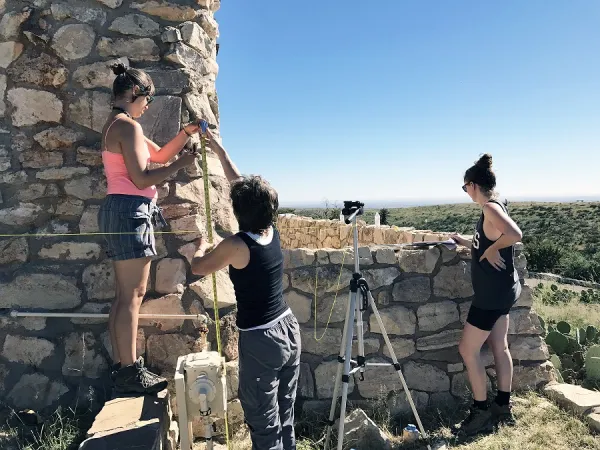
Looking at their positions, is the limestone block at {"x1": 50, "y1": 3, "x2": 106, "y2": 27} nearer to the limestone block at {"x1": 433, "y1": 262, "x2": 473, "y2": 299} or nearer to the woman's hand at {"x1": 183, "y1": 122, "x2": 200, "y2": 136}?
the woman's hand at {"x1": 183, "y1": 122, "x2": 200, "y2": 136}

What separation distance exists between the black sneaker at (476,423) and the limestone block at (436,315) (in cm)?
75

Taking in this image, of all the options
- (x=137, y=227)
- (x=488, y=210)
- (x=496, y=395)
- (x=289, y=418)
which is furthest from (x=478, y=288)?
(x=137, y=227)

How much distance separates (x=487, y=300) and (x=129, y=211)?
2807 millimetres

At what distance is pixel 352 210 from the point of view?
3377 millimetres

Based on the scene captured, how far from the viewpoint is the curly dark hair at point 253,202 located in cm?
245

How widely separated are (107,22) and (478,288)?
11.7 ft

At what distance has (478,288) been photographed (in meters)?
3.81

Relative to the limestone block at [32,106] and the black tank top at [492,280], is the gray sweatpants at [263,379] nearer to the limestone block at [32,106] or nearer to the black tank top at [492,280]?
the black tank top at [492,280]

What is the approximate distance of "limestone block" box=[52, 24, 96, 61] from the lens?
11.3ft

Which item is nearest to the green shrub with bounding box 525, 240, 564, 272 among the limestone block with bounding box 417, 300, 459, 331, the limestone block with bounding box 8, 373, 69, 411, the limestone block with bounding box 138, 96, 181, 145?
the limestone block with bounding box 417, 300, 459, 331

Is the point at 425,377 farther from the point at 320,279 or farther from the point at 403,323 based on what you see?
the point at 320,279

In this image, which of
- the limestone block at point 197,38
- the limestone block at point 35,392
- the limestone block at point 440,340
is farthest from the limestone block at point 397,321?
the limestone block at point 197,38

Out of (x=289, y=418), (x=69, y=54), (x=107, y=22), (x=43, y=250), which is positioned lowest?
(x=289, y=418)

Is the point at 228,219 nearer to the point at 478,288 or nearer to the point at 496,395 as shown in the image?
the point at 478,288
